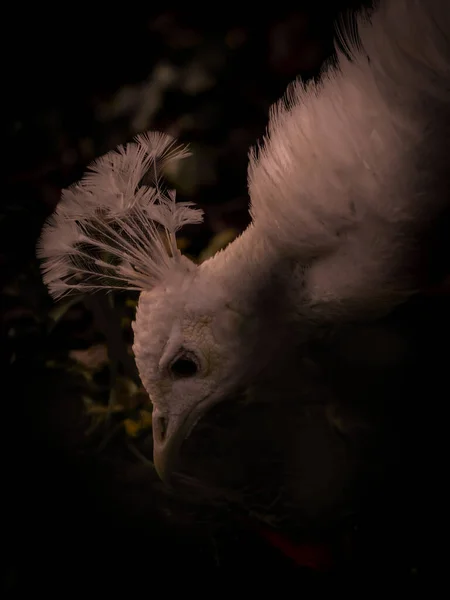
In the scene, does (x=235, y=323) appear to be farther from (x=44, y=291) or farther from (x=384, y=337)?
(x=44, y=291)

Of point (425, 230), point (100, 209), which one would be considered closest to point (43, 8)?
point (100, 209)

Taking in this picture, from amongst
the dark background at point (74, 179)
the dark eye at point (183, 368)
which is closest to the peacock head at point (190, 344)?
the dark eye at point (183, 368)

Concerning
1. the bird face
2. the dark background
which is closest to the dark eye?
the bird face

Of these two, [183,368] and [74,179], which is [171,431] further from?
[74,179]

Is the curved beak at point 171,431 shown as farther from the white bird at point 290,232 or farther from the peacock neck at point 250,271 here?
the peacock neck at point 250,271

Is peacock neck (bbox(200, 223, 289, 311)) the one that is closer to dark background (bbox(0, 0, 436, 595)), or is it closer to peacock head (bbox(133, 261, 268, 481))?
peacock head (bbox(133, 261, 268, 481))
